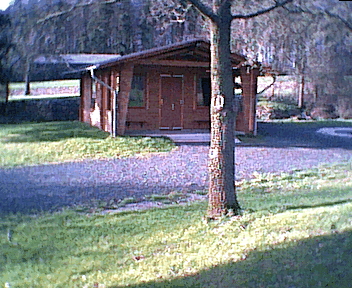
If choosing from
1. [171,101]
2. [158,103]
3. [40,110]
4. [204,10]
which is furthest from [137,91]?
[204,10]

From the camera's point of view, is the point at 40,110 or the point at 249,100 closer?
the point at 249,100

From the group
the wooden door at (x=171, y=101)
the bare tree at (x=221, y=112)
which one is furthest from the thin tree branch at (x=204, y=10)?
the wooden door at (x=171, y=101)

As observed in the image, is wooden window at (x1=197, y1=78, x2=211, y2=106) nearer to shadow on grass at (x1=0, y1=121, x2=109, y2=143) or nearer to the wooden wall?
the wooden wall

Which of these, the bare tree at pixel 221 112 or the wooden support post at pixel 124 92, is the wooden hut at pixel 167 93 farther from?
the bare tree at pixel 221 112

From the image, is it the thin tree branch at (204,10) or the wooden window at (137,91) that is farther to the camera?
the wooden window at (137,91)

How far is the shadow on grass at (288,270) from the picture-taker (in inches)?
183

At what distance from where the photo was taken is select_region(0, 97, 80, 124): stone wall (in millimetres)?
29188

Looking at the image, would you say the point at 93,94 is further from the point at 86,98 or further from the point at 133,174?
the point at 133,174

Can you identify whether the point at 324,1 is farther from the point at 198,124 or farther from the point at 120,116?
the point at 198,124

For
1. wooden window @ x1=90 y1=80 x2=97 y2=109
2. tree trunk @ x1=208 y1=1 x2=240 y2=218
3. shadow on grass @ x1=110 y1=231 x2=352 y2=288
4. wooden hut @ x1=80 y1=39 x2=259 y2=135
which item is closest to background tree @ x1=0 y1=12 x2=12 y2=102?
wooden hut @ x1=80 y1=39 x2=259 y2=135

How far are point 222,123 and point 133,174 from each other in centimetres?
596

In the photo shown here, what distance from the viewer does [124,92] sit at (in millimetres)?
19234

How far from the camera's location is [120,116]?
63.4 ft

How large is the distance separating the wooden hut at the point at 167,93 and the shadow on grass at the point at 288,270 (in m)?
14.1
